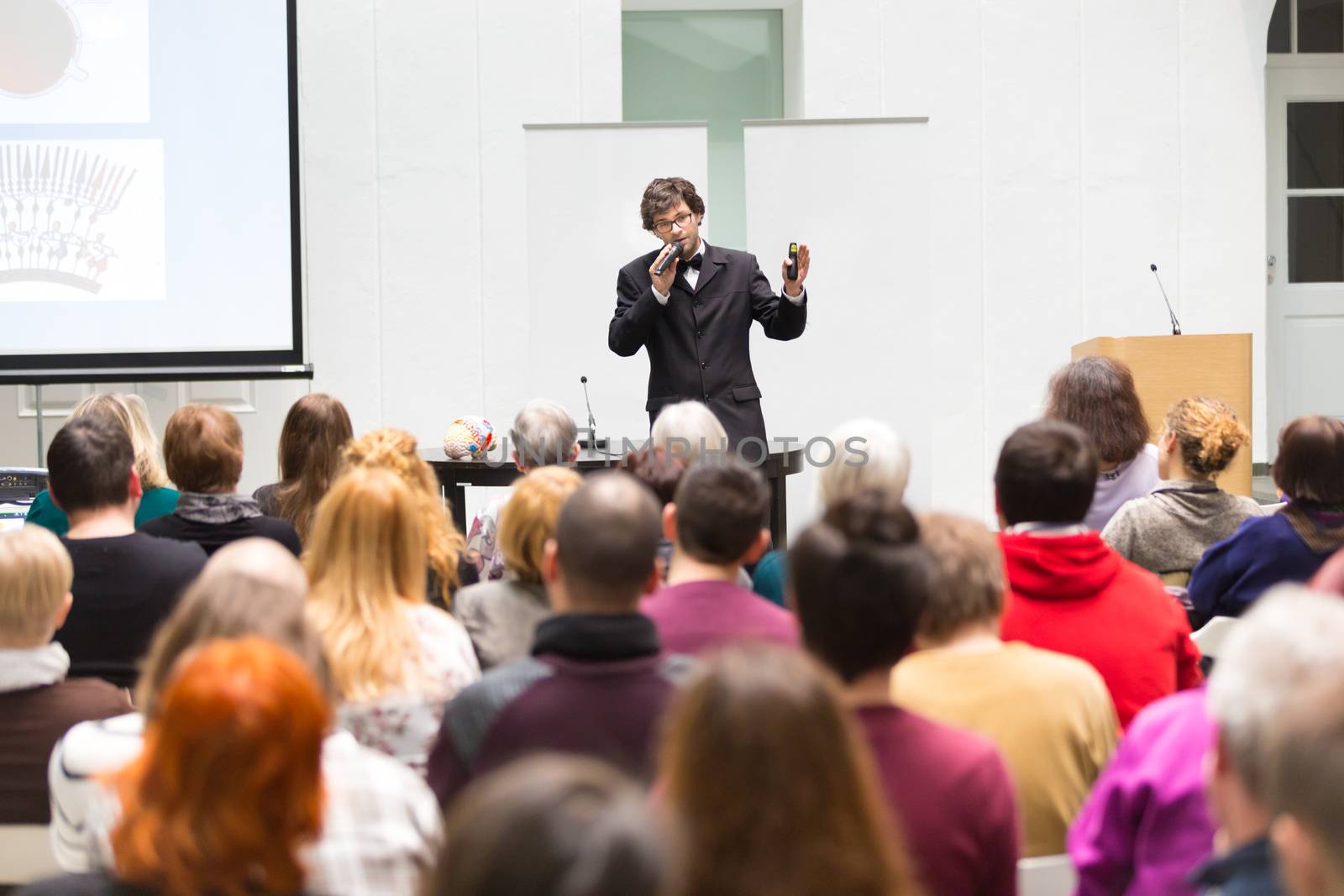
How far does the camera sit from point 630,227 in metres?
5.74

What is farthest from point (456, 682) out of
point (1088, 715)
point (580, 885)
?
point (580, 885)

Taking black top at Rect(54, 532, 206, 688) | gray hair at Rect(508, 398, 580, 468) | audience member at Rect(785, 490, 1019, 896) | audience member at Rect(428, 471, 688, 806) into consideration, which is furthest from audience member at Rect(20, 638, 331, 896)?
gray hair at Rect(508, 398, 580, 468)

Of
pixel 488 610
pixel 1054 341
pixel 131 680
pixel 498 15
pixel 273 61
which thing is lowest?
pixel 131 680

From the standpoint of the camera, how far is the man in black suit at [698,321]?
153 inches

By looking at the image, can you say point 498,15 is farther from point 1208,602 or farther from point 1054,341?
point 1208,602

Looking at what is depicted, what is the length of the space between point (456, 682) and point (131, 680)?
2.81ft

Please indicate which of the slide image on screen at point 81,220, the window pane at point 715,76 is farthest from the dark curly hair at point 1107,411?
the slide image on screen at point 81,220

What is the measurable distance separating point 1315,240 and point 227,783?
22.5 feet

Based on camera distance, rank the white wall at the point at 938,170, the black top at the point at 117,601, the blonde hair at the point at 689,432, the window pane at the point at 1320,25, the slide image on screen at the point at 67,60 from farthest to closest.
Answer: the window pane at the point at 1320,25
the white wall at the point at 938,170
the slide image on screen at the point at 67,60
the blonde hair at the point at 689,432
the black top at the point at 117,601

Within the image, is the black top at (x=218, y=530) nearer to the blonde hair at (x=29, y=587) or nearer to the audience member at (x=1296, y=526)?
the blonde hair at (x=29, y=587)

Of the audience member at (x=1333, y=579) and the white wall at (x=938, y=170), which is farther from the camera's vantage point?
the white wall at (x=938, y=170)

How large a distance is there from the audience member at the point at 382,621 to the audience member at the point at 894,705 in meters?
0.63

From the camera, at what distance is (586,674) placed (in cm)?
143

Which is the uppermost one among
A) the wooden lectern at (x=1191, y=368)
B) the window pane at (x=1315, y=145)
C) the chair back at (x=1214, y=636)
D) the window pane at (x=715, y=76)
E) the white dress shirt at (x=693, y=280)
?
the window pane at (x=715, y=76)
